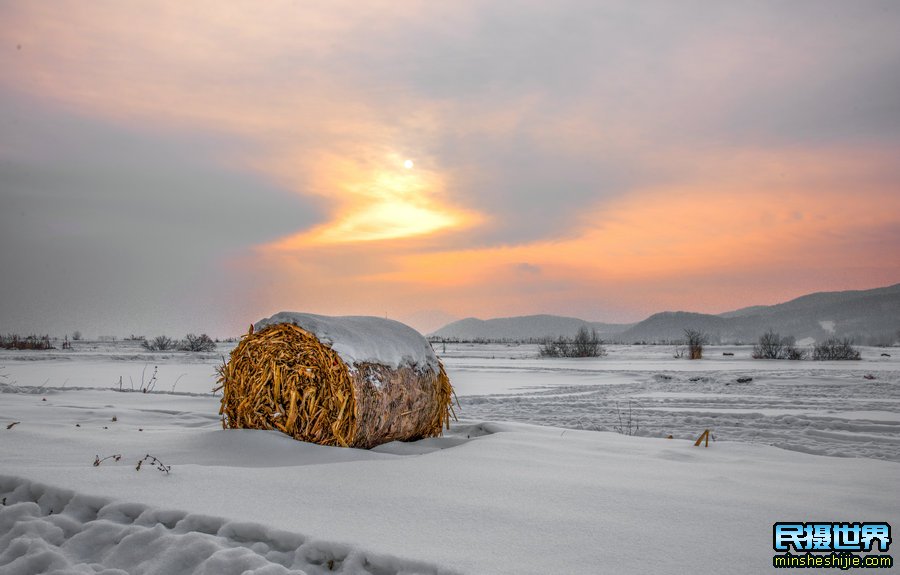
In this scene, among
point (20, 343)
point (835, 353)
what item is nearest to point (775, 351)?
point (835, 353)

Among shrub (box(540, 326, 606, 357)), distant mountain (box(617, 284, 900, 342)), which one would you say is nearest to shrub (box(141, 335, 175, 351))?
shrub (box(540, 326, 606, 357))

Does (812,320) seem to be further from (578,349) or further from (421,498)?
(421,498)

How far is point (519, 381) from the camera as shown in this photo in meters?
15.7

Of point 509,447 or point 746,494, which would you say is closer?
point 746,494

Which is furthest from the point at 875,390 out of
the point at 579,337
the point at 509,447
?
the point at 579,337

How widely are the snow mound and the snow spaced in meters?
2.29

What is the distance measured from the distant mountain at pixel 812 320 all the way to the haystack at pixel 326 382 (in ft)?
328

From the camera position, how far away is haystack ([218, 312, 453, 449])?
17.3ft

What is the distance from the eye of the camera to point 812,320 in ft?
360

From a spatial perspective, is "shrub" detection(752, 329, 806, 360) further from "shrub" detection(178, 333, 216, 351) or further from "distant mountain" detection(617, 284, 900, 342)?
"distant mountain" detection(617, 284, 900, 342)

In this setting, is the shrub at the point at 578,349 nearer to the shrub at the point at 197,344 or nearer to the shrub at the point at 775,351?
the shrub at the point at 775,351

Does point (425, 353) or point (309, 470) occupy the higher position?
point (425, 353)

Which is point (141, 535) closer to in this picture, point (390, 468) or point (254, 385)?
point (390, 468)

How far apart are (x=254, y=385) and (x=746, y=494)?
13.2 ft
